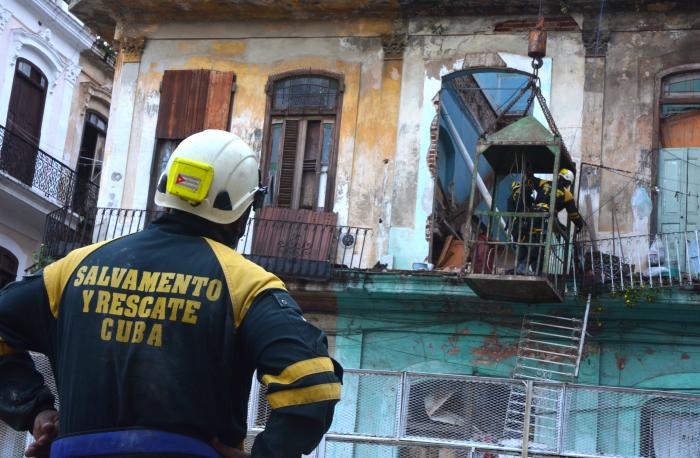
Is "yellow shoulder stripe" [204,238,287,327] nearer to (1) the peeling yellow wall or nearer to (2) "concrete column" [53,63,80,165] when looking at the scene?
(1) the peeling yellow wall

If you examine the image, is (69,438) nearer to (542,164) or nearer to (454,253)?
(542,164)

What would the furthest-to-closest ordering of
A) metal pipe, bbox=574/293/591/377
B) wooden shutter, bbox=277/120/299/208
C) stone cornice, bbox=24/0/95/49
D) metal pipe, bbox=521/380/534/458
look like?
1. stone cornice, bbox=24/0/95/49
2. wooden shutter, bbox=277/120/299/208
3. metal pipe, bbox=574/293/591/377
4. metal pipe, bbox=521/380/534/458

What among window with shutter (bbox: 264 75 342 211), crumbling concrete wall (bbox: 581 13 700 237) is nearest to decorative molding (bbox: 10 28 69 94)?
window with shutter (bbox: 264 75 342 211)

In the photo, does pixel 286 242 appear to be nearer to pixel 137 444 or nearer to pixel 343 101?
pixel 343 101

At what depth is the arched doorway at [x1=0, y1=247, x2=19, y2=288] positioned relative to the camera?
22422 millimetres

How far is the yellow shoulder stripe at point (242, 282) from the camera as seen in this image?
3.32 metres

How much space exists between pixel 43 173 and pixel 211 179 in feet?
64.3

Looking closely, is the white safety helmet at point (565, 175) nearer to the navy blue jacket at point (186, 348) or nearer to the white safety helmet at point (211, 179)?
the white safety helmet at point (211, 179)

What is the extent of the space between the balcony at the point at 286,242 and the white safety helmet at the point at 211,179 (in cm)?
1251

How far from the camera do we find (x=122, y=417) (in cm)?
326

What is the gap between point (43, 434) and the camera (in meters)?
3.56

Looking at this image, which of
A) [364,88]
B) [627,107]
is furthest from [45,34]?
[627,107]

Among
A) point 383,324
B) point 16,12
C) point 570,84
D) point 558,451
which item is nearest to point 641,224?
point 570,84

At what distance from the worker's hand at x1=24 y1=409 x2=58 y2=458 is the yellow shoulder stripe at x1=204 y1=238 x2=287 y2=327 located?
0.69 metres
